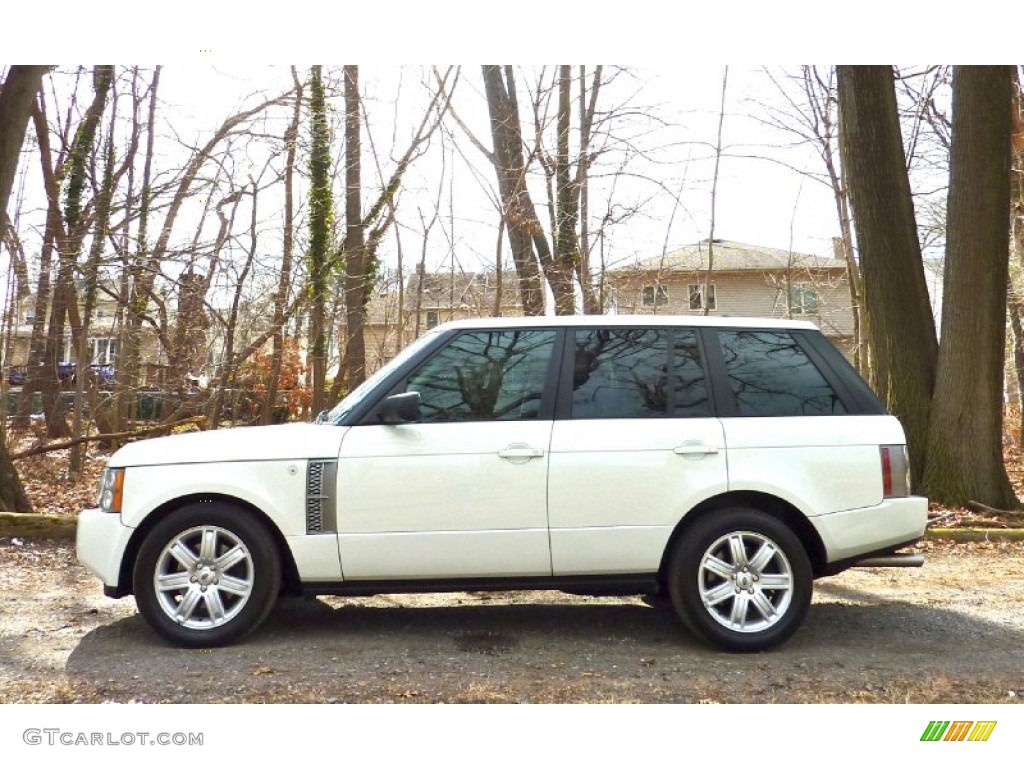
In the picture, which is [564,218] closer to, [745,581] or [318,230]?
[318,230]

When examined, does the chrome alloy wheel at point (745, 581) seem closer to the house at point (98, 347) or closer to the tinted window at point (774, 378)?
the tinted window at point (774, 378)

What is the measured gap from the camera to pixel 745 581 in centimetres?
502

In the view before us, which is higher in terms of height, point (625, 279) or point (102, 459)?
point (625, 279)

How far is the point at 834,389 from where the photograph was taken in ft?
17.4

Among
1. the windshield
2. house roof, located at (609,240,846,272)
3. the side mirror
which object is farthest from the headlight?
house roof, located at (609,240,846,272)

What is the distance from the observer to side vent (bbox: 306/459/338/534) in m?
4.96

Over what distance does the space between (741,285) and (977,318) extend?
647 inches

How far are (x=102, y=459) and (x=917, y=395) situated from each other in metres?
12.1

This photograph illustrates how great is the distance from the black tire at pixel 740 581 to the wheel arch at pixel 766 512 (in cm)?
8

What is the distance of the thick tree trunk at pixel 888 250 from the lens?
9922mm

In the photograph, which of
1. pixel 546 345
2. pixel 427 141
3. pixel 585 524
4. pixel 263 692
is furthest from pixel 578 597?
pixel 427 141

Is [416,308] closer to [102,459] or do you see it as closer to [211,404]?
[211,404]

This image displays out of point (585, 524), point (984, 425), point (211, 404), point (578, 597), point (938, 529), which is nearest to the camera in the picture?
point (585, 524)

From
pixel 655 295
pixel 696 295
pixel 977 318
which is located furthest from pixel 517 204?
pixel 977 318
